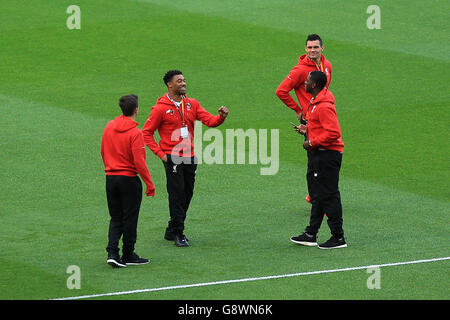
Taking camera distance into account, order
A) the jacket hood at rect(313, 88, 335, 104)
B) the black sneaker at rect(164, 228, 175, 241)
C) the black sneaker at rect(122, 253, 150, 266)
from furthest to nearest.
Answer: the black sneaker at rect(164, 228, 175, 241) < the jacket hood at rect(313, 88, 335, 104) < the black sneaker at rect(122, 253, 150, 266)

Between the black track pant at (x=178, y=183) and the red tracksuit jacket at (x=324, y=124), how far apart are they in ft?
5.47

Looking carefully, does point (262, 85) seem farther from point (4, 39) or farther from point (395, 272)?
point (395, 272)

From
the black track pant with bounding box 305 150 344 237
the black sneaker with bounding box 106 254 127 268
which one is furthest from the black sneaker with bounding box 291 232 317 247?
the black sneaker with bounding box 106 254 127 268

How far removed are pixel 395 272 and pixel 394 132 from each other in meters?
8.34

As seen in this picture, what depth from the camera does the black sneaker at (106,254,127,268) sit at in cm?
1251

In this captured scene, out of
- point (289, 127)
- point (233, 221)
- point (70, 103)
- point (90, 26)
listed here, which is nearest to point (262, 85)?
point (289, 127)

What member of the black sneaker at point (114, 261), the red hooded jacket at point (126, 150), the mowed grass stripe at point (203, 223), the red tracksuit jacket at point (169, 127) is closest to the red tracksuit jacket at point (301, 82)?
the mowed grass stripe at point (203, 223)

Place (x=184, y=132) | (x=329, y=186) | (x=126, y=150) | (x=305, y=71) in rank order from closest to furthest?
(x=126, y=150)
(x=329, y=186)
(x=184, y=132)
(x=305, y=71)

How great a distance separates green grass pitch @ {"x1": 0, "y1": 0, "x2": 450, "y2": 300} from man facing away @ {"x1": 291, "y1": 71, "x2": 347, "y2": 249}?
1.03ft

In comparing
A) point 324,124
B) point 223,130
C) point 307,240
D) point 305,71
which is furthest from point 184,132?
point 223,130

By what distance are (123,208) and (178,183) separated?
1.23 metres

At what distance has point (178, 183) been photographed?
13602mm

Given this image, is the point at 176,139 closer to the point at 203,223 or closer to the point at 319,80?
the point at 203,223

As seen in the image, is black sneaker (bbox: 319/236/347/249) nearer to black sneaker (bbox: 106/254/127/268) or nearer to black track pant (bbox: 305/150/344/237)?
black track pant (bbox: 305/150/344/237)
